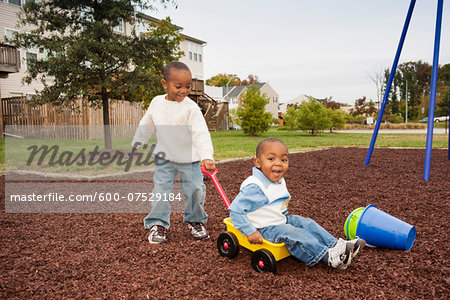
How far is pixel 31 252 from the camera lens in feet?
9.00

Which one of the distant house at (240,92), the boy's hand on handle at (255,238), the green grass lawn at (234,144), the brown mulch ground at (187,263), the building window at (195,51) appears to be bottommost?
the brown mulch ground at (187,263)

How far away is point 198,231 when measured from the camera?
3059mm

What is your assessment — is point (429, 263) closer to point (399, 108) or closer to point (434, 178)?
point (434, 178)

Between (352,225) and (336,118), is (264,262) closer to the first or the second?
(352,225)

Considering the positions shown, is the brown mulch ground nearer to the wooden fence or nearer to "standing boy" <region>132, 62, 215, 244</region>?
"standing boy" <region>132, 62, 215, 244</region>

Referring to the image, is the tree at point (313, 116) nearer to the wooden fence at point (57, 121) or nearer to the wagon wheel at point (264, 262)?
the wooden fence at point (57, 121)

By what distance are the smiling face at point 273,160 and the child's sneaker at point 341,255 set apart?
2.06 ft

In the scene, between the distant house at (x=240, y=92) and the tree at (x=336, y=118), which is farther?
the distant house at (x=240, y=92)

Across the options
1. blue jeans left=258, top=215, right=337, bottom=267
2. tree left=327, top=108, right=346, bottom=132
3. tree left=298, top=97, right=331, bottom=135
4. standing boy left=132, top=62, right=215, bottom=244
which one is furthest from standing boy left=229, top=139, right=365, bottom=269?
tree left=327, top=108, right=346, bottom=132

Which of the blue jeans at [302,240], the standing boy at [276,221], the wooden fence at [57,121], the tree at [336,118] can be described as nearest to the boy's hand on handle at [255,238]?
the standing boy at [276,221]

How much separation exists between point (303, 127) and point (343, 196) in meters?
17.3

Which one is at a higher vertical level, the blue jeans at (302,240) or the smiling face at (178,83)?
the smiling face at (178,83)

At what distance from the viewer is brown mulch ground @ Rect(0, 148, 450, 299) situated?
6.81ft

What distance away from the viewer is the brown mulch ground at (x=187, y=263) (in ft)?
6.81
